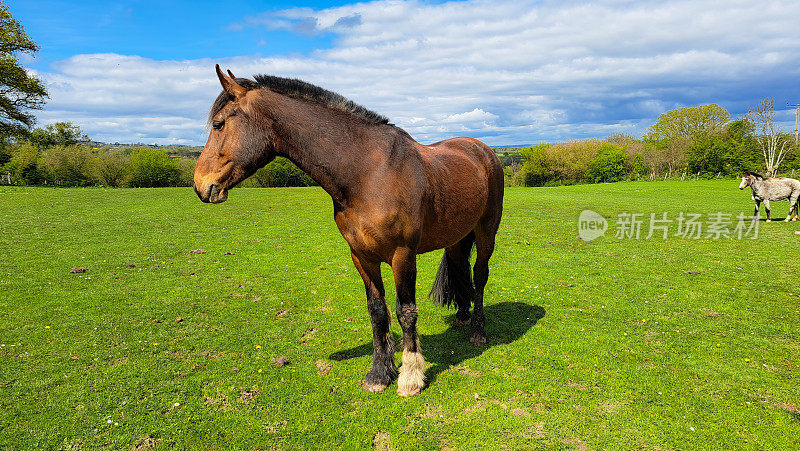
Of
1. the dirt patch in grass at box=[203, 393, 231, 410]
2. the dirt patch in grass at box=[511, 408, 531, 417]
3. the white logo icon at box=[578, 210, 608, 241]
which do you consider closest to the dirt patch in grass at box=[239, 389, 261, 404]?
the dirt patch in grass at box=[203, 393, 231, 410]

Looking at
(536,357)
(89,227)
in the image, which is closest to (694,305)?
(536,357)

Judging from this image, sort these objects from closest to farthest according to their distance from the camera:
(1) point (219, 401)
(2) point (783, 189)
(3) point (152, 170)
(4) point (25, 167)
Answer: (1) point (219, 401) < (2) point (783, 189) < (4) point (25, 167) < (3) point (152, 170)

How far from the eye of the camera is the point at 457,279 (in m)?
6.04

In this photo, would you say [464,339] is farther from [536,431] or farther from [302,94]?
[302,94]

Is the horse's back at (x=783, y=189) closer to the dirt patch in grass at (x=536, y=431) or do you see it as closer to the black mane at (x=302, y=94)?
the dirt patch in grass at (x=536, y=431)

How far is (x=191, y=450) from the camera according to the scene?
3404 mm

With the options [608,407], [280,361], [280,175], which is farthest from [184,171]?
[608,407]

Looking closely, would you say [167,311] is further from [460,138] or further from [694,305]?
[694,305]

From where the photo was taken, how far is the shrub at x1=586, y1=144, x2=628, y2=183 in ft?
183

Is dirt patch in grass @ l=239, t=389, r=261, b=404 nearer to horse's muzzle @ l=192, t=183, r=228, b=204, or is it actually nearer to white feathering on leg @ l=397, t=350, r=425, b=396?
white feathering on leg @ l=397, t=350, r=425, b=396

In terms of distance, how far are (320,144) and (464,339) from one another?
3514 millimetres

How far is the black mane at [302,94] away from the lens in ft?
11.5

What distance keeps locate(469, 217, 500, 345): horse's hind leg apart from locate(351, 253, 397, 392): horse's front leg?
4.69ft

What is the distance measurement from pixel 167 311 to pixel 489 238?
5444mm
